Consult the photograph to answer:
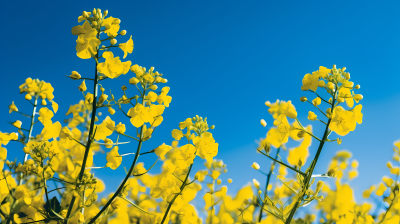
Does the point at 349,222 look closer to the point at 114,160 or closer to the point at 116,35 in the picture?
the point at 114,160

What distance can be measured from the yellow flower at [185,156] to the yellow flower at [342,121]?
85 centimetres

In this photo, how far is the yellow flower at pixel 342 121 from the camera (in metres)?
1.52

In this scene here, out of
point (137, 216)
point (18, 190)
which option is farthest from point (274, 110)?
point (18, 190)

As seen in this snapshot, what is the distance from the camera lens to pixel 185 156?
5.66 feet

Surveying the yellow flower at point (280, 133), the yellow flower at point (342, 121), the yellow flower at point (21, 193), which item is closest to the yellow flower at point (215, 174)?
the yellow flower at point (280, 133)

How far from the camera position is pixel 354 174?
9.39 feet

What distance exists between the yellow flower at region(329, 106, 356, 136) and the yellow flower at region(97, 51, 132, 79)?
4.21ft

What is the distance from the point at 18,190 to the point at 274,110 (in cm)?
190

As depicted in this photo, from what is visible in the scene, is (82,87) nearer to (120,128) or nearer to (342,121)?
(120,128)

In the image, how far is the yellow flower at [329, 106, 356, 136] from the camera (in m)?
1.52

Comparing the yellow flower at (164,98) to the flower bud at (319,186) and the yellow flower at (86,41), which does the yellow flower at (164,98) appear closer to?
the yellow flower at (86,41)

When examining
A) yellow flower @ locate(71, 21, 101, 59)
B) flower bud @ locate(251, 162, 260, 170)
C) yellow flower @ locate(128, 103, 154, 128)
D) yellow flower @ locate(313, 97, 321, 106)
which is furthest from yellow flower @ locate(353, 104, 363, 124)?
yellow flower @ locate(71, 21, 101, 59)

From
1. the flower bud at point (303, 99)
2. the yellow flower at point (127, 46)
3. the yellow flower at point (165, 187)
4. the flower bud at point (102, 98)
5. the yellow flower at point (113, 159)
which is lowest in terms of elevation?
the yellow flower at point (165, 187)

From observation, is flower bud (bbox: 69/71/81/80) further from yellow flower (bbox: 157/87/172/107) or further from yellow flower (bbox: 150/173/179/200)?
yellow flower (bbox: 150/173/179/200)
